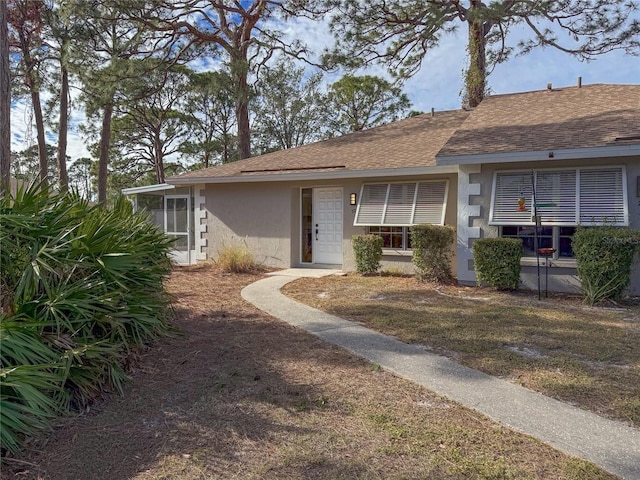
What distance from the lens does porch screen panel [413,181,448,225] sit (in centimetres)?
980

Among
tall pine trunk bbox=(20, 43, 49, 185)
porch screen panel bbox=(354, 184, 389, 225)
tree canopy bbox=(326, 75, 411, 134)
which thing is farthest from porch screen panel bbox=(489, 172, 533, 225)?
tree canopy bbox=(326, 75, 411, 134)

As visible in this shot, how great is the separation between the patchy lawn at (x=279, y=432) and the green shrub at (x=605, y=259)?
4.82 meters

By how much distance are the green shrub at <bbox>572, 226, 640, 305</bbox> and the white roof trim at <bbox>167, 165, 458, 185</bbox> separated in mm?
3109

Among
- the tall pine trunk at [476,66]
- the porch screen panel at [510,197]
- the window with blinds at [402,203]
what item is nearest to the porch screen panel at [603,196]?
the porch screen panel at [510,197]

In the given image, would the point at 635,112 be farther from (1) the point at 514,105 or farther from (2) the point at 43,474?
(2) the point at 43,474

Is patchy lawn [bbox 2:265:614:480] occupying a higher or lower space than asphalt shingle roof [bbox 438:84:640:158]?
lower

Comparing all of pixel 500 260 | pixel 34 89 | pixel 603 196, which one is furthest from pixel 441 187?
pixel 34 89

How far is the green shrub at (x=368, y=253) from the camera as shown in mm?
10219

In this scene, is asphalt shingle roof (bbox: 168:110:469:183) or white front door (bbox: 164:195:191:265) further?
white front door (bbox: 164:195:191:265)

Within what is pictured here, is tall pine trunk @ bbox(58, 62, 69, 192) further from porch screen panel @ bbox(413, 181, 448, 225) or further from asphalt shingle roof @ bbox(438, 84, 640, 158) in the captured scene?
asphalt shingle roof @ bbox(438, 84, 640, 158)

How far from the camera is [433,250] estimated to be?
29.9 feet

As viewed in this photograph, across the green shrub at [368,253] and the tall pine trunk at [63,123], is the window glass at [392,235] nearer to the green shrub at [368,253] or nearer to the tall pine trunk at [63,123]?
the green shrub at [368,253]

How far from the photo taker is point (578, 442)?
2.88m

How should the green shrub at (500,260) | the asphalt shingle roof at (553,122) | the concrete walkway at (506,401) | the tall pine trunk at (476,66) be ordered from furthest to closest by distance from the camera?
1. the tall pine trunk at (476,66)
2. the asphalt shingle roof at (553,122)
3. the green shrub at (500,260)
4. the concrete walkway at (506,401)
